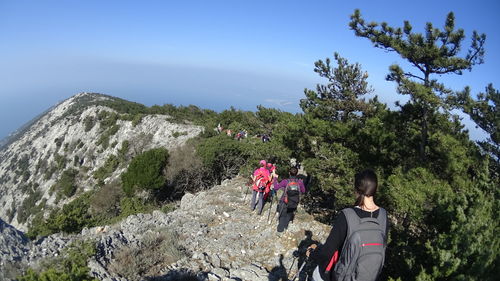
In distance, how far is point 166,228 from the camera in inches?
354

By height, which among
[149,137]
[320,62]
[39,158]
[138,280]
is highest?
[320,62]

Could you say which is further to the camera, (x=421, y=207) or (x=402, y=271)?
(x=421, y=207)

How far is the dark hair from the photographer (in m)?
3.03

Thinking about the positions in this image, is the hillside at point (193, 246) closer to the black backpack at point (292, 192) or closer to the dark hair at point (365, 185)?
the black backpack at point (292, 192)

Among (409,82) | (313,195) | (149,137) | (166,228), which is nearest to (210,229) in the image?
(166,228)

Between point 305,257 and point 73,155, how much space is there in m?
48.8

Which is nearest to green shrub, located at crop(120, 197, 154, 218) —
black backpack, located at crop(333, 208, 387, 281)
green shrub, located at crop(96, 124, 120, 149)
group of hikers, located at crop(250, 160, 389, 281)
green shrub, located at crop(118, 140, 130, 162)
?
group of hikers, located at crop(250, 160, 389, 281)

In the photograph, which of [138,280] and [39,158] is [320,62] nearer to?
[138,280]

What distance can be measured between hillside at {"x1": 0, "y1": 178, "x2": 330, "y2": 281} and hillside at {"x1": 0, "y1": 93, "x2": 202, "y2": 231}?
69.3 feet

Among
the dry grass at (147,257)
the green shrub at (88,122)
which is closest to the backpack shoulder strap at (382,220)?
the dry grass at (147,257)

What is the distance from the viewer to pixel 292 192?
739cm

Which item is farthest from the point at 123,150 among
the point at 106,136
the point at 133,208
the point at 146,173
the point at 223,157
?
the point at 133,208

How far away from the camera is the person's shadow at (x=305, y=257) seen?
253 inches

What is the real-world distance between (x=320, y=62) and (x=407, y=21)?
773 cm
